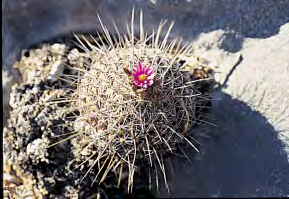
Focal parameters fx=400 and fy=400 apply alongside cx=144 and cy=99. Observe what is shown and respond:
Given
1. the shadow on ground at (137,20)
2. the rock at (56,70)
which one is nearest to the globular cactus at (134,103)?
the rock at (56,70)

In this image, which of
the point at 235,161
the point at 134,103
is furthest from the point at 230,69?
the point at 134,103

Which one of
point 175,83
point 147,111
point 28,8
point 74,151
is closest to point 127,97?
point 147,111

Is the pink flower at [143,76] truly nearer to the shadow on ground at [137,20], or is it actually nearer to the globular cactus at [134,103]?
the globular cactus at [134,103]

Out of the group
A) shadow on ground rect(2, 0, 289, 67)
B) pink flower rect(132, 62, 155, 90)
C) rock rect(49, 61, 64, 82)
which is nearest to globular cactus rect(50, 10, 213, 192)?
pink flower rect(132, 62, 155, 90)

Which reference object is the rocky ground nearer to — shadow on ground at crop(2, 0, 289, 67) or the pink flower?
shadow on ground at crop(2, 0, 289, 67)

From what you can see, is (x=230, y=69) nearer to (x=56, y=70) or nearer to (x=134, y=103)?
(x=134, y=103)

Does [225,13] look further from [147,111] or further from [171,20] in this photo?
[147,111]
